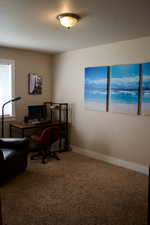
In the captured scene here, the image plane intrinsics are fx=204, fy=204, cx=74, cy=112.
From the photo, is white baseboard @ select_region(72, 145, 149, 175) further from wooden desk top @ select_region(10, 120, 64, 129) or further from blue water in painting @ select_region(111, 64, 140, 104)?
blue water in painting @ select_region(111, 64, 140, 104)

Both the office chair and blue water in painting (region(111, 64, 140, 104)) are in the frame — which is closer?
blue water in painting (region(111, 64, 140, 104))

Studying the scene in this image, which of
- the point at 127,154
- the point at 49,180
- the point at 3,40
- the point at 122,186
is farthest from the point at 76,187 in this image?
the point at 3,40

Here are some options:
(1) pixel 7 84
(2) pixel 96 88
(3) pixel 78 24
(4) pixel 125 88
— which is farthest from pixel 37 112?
(3) pixel 78 24

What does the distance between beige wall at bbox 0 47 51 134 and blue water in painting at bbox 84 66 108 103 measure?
129 cm

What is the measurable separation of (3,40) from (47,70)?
159 cm

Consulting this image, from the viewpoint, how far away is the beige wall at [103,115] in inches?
143

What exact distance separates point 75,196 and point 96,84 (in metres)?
2.35

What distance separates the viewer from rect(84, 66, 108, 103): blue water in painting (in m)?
4.17

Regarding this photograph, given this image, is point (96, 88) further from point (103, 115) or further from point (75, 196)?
point (75, 196)

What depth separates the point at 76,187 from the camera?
3.07 metres

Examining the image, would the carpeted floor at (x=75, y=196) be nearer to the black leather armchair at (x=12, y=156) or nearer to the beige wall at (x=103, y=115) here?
the black leather armchair at (x=12, y=156)

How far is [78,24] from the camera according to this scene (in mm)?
2881

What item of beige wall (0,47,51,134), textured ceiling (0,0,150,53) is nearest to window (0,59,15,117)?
beige wall (0,47,51,134)

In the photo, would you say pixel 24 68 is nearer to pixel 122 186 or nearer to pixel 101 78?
pixel 101 78
